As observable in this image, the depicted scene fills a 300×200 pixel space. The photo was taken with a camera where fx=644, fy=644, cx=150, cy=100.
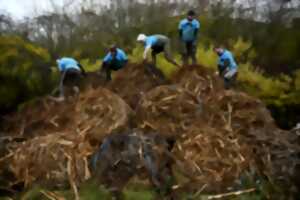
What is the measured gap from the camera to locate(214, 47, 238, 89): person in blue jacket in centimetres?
1444

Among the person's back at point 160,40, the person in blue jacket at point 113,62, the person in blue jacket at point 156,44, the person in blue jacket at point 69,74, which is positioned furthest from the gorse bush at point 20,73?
the person's back at point 160,40

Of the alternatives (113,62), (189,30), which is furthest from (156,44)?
(113,62)

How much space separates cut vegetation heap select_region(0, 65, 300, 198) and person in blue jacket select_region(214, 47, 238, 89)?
87 centimetres

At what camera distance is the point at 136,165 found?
10.4m

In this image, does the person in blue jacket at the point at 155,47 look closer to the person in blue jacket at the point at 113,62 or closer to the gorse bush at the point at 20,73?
the person in blue jacket at the point at 113,62

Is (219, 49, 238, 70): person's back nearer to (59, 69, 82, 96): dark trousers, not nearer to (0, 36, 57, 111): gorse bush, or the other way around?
(59, 69, 82, 96): dark trousers

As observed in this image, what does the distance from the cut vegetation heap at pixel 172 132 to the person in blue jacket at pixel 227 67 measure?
0.87 m

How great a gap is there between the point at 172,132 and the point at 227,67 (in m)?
2.92

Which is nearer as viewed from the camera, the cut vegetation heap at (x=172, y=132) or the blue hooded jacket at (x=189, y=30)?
the cut vegetation heap at (x=172, y=132)

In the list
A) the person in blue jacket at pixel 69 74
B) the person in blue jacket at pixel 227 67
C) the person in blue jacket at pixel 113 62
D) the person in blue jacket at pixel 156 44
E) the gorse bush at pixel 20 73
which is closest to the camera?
the person in blue jacket at pixel 69 74

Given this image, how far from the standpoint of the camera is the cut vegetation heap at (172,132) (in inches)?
432

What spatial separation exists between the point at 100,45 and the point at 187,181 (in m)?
12.5

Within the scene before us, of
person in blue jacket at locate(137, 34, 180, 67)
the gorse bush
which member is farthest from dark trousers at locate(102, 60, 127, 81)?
the gorse bush

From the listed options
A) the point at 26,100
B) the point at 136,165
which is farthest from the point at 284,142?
the point at 26,100
